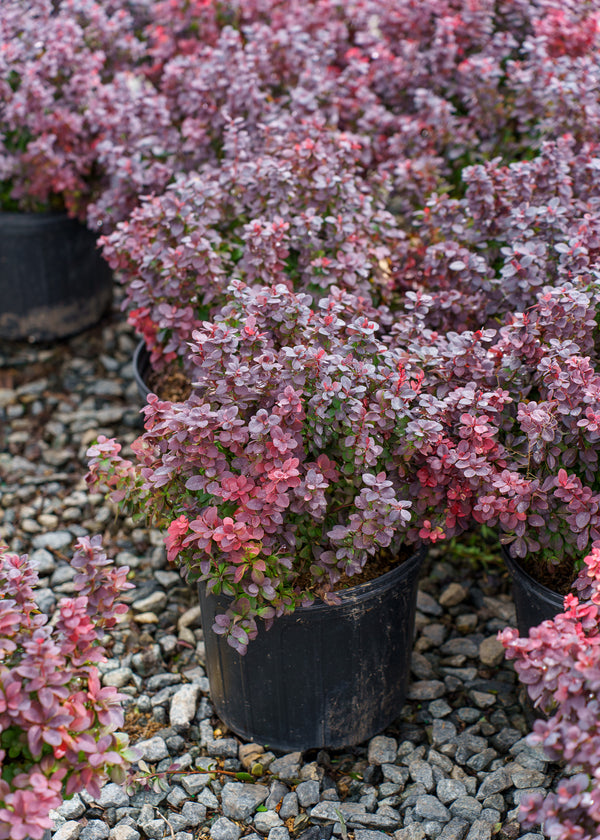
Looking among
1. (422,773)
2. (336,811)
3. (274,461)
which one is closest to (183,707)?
(336,811)

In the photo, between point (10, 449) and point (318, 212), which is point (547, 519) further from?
point (10, 449)

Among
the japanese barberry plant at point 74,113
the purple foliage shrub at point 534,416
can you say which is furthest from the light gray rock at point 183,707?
the japanese barberry plant at point 74,113

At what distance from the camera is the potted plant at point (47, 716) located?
52.4 inches

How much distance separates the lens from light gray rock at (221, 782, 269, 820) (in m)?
1.97

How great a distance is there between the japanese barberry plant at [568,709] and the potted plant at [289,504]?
411mm

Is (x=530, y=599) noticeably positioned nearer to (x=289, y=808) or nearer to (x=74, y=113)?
(x=289, y=808)

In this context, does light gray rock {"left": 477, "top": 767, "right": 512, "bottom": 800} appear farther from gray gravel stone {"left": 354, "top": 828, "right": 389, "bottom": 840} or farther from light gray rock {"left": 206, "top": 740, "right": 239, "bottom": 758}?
light gray rock {"left": 206, "top": 740, "right": 239, "bottom": 758}

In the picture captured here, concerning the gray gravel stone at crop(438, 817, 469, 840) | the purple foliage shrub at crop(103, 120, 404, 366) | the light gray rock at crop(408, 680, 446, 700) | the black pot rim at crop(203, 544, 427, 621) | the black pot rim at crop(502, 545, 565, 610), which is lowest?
the light gray rock at crop(408, 680, 446, 700)

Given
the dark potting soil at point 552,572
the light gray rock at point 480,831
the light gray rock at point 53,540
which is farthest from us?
the light gray rock at point 53,540

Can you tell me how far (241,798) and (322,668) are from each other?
1.21ft

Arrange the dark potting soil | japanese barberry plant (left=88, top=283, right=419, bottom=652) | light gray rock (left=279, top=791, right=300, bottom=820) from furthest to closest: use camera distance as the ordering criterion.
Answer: the dark potting soil → light gray rock (left=279, top=791, right=300, bottom=820) → japanese barberry plant (left=88, top=283, right=419, bottom=652)

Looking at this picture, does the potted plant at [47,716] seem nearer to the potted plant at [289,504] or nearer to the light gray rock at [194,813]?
the potted plant at [289,504]

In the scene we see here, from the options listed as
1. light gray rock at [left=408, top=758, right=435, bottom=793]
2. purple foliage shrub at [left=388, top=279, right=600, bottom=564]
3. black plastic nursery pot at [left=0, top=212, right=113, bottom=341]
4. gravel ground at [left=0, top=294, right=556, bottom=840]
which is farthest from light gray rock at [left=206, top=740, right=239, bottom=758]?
black plastic nursery pot at [left=0, top=212, right=113, bottom=341]

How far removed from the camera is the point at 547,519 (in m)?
1.87
